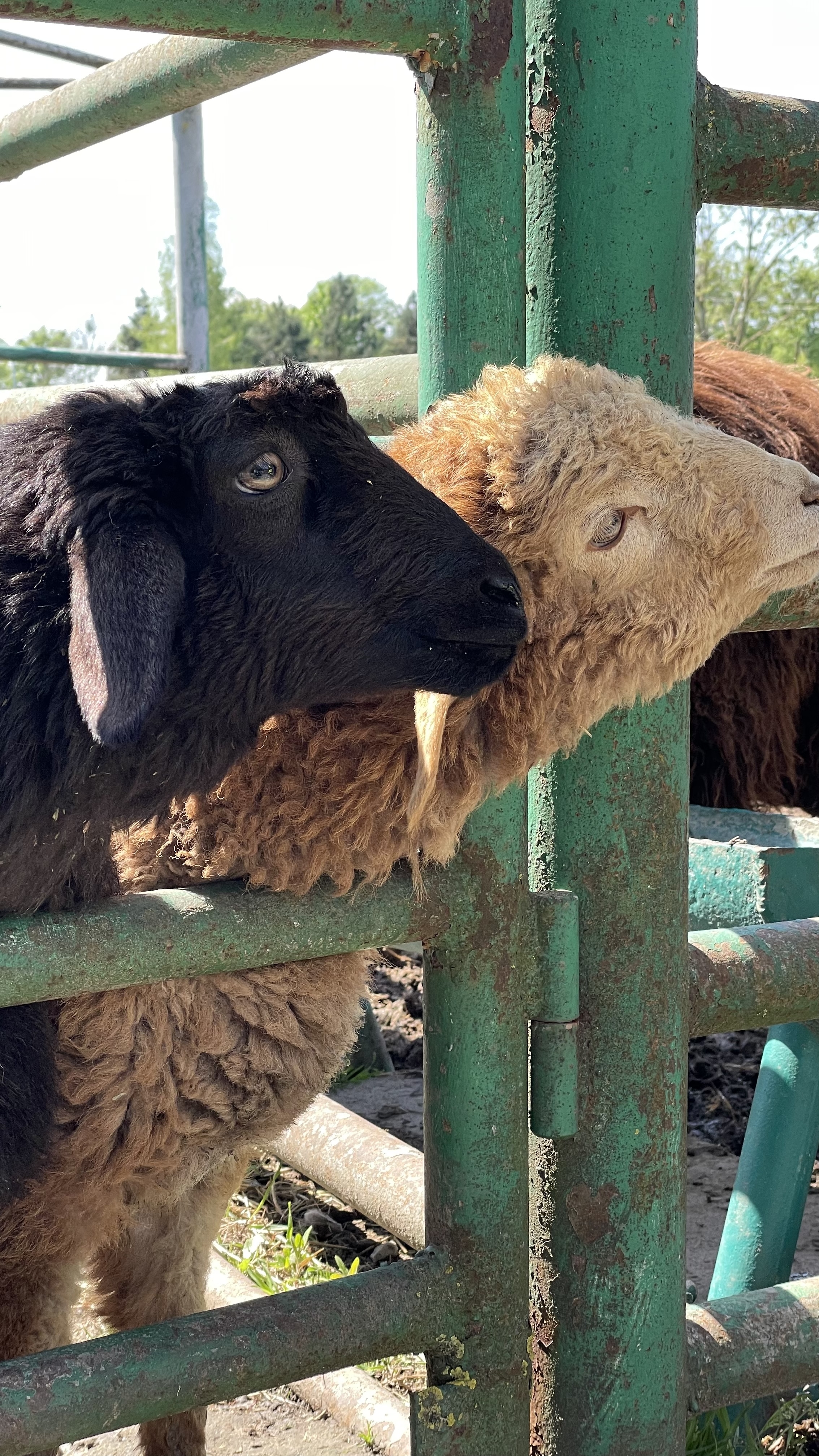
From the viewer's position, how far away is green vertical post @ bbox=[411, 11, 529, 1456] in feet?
5.92

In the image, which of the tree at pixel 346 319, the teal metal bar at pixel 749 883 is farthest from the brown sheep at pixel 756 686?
the tree at pixel 346 319

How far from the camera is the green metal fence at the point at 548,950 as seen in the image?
1.68m

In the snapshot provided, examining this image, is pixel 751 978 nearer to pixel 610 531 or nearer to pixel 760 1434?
pixel 610 531

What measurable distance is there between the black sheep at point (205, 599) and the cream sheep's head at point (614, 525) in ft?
0.46

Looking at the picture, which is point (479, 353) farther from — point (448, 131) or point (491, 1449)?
point (491, 1449)

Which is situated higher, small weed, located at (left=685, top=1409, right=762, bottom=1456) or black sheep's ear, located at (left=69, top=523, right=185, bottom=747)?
black sheep's ear, located at (left=69, top=523, right=185, bottom=747)

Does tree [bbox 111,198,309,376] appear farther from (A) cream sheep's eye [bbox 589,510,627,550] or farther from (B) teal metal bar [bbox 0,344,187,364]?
(A) cream sheep's eye [bbox 589,510,627,550]

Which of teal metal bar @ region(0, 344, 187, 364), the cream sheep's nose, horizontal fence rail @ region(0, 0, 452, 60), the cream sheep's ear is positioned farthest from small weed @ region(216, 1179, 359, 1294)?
teal metal bar @ region(0, 344, 187, 364)

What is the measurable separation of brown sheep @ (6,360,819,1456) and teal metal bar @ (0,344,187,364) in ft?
18.3

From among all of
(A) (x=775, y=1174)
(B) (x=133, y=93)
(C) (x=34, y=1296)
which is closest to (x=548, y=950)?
(C) (x=34, y=1296)

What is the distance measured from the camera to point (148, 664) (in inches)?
68.0

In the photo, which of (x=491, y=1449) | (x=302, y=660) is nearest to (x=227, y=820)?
(x=302, y=660)

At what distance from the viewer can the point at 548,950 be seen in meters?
1.97

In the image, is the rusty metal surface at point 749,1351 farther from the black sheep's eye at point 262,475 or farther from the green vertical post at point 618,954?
the black sheep's eye at point 262,475
